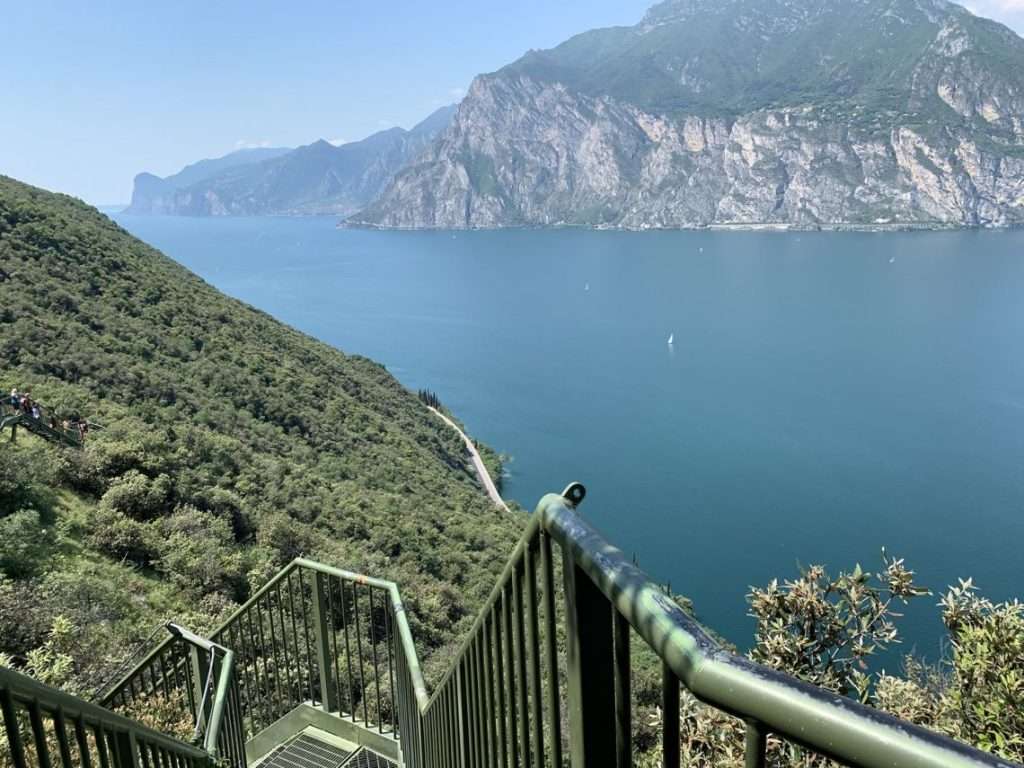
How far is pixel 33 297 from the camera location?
21.1 m

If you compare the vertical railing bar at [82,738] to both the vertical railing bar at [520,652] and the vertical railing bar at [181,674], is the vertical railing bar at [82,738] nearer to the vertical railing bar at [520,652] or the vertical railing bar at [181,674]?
the vertical railing bar at [520,652]

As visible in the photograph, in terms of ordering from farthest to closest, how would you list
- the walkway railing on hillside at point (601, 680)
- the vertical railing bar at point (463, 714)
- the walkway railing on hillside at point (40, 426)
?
the walkway railing on hillside at point (40, 426) < the vertical railing bar at point (463, 714) < the walkway railing on hillside at point (601, 680)

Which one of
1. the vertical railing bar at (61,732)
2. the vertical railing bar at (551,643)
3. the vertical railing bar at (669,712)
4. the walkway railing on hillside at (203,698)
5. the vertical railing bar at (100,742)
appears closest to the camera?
the vertical railing bar at (669,712)

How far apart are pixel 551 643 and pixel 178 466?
12656mm

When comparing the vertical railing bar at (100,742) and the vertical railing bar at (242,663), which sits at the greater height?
the vertical railing bar at (100,742)

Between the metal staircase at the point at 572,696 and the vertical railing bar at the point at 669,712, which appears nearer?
the metal staircase at the point at 572,696

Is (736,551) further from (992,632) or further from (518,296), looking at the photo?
(518,296)

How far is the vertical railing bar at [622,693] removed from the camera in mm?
965

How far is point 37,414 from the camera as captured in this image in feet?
37.8

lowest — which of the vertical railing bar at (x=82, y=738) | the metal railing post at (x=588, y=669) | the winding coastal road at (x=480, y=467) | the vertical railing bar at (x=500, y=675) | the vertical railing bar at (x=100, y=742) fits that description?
the winding coastal road at (x=480, y=467)

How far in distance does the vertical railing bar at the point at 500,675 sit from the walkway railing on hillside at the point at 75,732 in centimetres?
94

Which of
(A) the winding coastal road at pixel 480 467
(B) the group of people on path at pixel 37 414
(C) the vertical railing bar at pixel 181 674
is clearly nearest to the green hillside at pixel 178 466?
(B) the group of people on path at pixel 37 414

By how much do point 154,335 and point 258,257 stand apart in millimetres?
133306

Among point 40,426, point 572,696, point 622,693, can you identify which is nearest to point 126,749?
point 572,696
